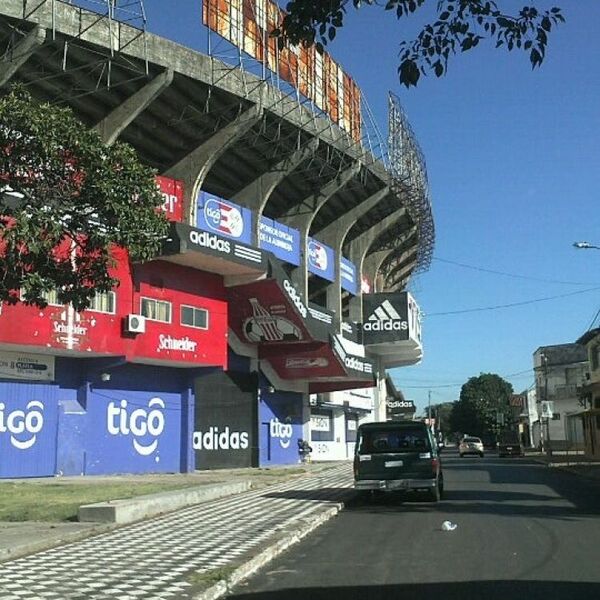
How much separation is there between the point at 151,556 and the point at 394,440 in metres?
9.20

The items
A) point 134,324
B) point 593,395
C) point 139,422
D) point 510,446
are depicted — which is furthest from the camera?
point 510,446

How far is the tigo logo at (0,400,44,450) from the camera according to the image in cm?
2473

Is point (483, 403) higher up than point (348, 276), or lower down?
lower down

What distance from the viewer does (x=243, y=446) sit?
36250 mm

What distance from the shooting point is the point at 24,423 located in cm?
2541

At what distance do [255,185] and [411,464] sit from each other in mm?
24999

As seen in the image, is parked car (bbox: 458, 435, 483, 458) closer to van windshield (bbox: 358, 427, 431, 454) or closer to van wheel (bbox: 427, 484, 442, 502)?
van wheel (bbox: 427, 484, 442, 502)

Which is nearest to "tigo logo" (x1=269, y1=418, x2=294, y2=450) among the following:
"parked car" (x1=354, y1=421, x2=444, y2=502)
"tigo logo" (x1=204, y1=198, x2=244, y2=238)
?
"tigo logo" (x1=204, y1=198, x2=244, y2=238)

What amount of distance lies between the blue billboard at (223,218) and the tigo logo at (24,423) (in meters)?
11.1

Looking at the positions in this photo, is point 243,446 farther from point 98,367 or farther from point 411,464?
point 411,464

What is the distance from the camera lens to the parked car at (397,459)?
16.9m

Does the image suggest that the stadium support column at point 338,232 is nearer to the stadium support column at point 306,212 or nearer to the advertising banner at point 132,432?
the stadium support column at point 306,212

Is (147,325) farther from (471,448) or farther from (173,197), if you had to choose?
(471,448)

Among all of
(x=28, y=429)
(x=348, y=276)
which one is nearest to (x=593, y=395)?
(x=348, y=276)
